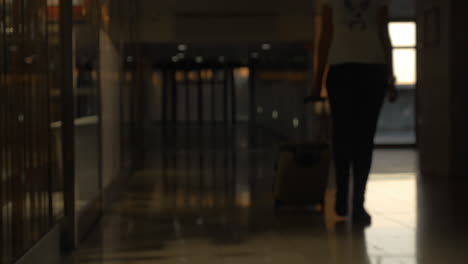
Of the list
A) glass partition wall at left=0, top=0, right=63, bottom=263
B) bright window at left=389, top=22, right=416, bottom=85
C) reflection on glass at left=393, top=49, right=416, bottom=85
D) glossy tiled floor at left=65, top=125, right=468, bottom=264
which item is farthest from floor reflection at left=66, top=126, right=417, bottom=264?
reflection on glass at left=393, top=49, right=416, bottom=85

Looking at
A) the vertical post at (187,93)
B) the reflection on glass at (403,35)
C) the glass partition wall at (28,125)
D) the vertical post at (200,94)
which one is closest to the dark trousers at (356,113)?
the glass partition wall at (28,125)

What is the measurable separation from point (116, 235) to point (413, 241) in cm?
167

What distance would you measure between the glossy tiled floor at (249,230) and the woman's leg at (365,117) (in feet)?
0.93

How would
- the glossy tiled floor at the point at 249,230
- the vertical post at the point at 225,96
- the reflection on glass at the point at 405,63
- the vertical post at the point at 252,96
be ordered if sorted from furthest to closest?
the vertical post at the point at 225,96 → the vertical post at the point at 252,96 → the reflection on glass at the point at 405,63 → the glossy tiled floor at the point at 249,230

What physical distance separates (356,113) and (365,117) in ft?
0.21

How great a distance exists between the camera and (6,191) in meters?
2.46

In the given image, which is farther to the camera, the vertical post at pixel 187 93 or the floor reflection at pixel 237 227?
the vertical post at pixel 187 93

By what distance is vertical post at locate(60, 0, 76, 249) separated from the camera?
3.60 meters

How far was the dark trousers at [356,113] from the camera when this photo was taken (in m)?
4.47

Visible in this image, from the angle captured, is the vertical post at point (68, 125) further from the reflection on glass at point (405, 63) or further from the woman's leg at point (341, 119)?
the reflection on glass at point (405, 63)

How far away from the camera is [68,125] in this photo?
12.0 feet

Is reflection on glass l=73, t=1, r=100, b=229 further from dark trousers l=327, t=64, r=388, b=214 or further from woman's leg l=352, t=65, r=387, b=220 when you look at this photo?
woman's leg l=352, t=65, r=387, b=220

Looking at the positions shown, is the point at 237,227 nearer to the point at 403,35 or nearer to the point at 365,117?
the point at 365,117

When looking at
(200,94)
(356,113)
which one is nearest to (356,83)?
(356,113)
